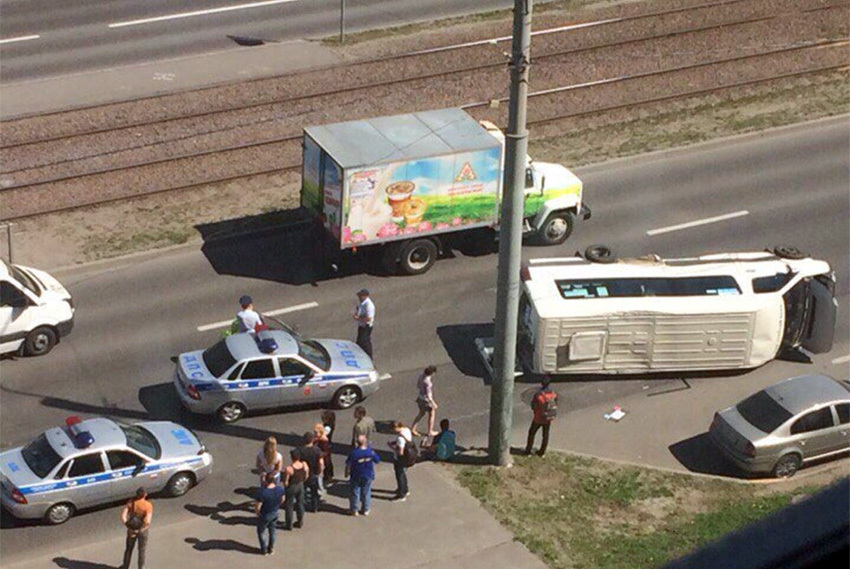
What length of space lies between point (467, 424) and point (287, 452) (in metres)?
3.22

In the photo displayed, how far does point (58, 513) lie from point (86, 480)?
2.10 ft

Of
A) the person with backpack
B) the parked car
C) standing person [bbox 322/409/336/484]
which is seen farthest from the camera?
the parked car

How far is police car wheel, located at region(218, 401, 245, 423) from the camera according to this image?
69.7 ft

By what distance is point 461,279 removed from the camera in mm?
26828

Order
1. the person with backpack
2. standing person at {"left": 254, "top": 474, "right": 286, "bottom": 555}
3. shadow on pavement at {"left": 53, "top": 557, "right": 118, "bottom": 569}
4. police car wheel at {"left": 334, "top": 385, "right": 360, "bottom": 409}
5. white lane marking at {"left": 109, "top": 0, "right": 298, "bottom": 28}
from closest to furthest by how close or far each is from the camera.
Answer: standing person at {"left": 254, "top": 474, "right": 286, "bottom": 555}, shadow on pavement at {"left": 53, "top": 557, "right": 118, "bottom": 569}, the person with backpack, police car wheel at {"left": 334, "top": 385, "right": 360, "bottom": 409}, white lane marking at {"left": 109, "top": 0, "right": 298, "bottom": 28}

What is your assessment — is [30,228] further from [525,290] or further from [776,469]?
[776,469]

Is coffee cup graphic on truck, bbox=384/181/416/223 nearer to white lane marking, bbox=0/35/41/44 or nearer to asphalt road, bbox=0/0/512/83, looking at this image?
asphalt road, bbox=0/0/512/83

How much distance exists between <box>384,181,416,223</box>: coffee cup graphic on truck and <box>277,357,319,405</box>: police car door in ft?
17.2

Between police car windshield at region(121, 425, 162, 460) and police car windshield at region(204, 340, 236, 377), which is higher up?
police car windshield at region(204, 340, 236, 377)

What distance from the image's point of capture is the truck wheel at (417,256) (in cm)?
2634

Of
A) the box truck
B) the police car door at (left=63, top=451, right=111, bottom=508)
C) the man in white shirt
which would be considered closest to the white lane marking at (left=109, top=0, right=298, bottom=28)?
the box truck

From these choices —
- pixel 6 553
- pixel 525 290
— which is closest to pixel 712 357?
pixel 525 290

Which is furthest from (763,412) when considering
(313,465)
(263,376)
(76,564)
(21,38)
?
(21,38)

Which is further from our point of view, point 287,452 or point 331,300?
point 331,300
